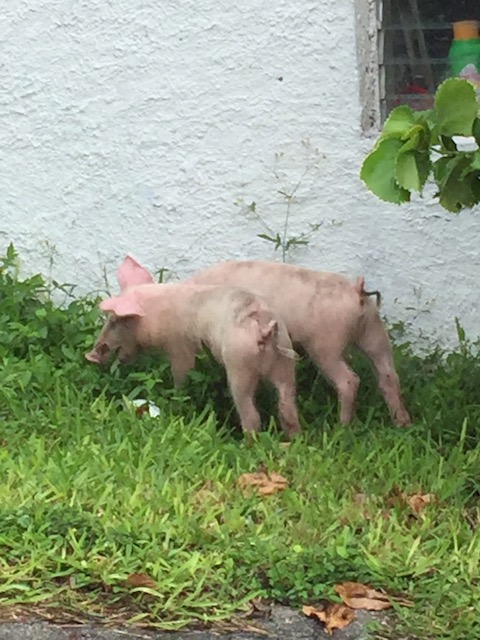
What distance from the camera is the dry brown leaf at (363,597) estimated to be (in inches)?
133

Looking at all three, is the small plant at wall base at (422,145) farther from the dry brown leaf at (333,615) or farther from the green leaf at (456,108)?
the dry brown leaf at (333,615)

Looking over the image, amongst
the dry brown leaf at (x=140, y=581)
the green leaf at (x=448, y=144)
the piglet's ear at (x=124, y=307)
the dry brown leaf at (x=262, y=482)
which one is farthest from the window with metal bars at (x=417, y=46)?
the dry brown leaf at (x=140, y=581)

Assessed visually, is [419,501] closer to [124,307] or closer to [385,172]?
[385,172]

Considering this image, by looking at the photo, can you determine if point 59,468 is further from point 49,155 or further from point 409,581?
point 49,155

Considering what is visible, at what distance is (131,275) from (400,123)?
201 centimetres

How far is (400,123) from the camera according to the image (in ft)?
11.4

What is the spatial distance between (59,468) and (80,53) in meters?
2.44

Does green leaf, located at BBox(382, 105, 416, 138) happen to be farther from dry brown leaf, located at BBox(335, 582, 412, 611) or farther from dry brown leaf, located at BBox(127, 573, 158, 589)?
dry brown leaf, located at BBox(127, 573, 158, 589)

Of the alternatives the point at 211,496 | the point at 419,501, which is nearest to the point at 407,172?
the point at 419,501

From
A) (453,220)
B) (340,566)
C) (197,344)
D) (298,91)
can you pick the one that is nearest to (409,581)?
(340,566)

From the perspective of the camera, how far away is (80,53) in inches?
224

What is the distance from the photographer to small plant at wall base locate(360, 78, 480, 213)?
3.41 metres

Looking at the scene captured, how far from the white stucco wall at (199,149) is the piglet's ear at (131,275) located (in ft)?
1.71

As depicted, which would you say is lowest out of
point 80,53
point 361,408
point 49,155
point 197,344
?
point 361,408
